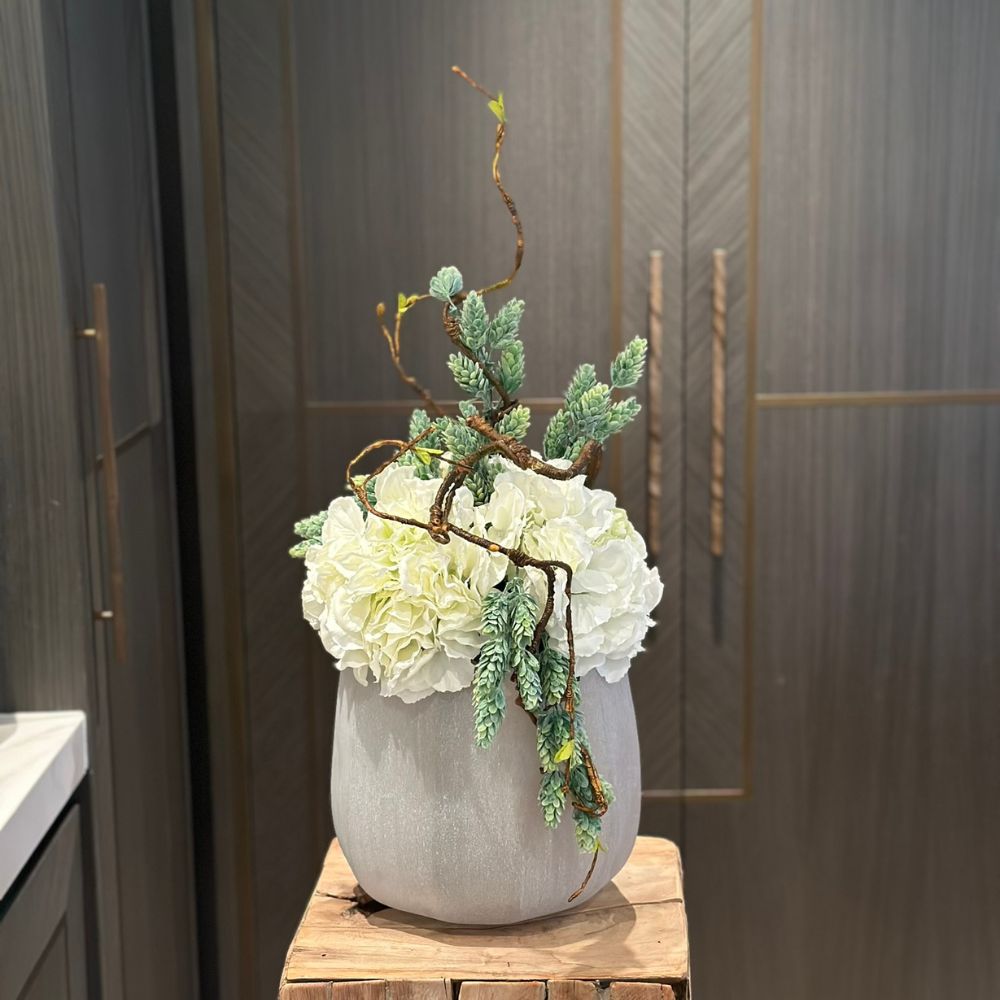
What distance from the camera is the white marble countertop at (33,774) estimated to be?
1.21 metres

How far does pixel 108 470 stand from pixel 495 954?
30.7 inches

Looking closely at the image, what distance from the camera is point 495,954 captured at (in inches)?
40.1

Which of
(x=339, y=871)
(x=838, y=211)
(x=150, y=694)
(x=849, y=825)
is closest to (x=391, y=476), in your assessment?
(x=339, y=871)

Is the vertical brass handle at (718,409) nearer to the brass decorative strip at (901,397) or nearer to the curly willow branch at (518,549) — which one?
the brass decorative strip at (901,397)

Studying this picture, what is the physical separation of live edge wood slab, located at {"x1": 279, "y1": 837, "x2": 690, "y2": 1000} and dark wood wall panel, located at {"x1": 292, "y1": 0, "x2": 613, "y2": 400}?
3.11 feet

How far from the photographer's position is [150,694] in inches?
70.1

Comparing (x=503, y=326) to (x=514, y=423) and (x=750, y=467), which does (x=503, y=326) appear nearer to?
(x=514, y=423)

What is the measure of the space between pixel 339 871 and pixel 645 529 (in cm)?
88

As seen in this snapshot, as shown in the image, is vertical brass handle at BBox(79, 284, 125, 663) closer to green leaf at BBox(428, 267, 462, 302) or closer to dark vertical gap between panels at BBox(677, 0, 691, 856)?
green leaf at BBox(428, 267, 462, 302)

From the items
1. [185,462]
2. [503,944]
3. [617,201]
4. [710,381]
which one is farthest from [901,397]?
[503,944]

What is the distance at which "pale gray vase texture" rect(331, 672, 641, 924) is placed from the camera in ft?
3.23

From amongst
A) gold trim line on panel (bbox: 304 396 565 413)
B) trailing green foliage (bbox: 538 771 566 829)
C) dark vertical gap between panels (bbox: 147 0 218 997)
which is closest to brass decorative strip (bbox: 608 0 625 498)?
gold trim line on panel (bbox: 304 396 565 413)

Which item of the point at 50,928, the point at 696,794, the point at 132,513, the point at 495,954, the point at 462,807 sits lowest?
the point at 696,794

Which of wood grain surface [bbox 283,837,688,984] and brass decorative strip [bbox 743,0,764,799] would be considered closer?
wood grain surface [bbox 283,837,688,984]
